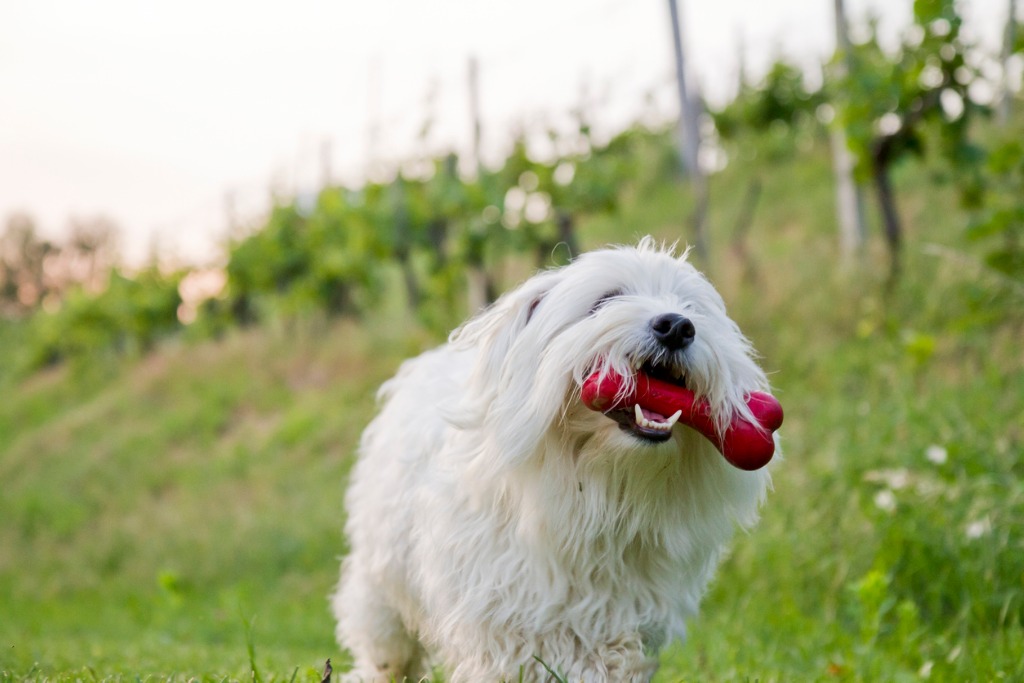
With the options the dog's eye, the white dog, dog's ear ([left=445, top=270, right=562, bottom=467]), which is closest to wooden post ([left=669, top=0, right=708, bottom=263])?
the white dog

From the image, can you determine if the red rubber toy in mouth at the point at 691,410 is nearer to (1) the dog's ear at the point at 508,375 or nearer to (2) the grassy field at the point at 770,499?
(1) the dog's ear at the point at 508,375

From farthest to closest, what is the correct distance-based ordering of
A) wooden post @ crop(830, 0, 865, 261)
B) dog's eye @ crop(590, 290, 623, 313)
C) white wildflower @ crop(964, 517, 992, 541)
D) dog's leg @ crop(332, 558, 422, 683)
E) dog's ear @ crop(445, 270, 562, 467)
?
wooden post @ crop(830, 0, 865, 261) → white wildflower @ crop(964, 517, 992, 541) → dog's leg @ crop(332, 558, 422, 683) → dog's eye @ crop(590, 290, 623, 313) → dog's ear @ crop(445, 270, 562, 467)

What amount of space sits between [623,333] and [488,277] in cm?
1050

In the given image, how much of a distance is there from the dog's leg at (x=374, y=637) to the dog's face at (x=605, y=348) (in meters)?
1.44

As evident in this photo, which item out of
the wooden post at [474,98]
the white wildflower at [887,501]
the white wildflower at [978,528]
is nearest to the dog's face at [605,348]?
the white wildflower at [978,528]

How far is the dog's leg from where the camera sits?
14.7 feet

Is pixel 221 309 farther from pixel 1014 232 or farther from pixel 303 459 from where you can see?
pixel 1014 232

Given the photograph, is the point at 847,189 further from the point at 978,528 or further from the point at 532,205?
the point at 978,528

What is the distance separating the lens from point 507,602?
339 cm

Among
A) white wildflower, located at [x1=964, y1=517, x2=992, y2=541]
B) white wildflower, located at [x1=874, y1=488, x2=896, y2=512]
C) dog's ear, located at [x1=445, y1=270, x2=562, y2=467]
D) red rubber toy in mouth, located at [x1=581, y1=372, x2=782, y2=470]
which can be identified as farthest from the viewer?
white wildflower, located at [x1=874, y1=488, x2=896, y2=512]

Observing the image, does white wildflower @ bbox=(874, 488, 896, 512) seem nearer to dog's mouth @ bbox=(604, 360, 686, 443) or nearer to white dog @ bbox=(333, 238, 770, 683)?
white dog @ bbox=(333, 238, 770, 683)

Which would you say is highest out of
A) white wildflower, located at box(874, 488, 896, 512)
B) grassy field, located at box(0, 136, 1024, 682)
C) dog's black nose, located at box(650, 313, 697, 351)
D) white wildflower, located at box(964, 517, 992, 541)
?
dog's black nose, located at box(650, 313, 697, 351)

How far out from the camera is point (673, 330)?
3090 millimetres

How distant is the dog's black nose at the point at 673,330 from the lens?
10.1ft
